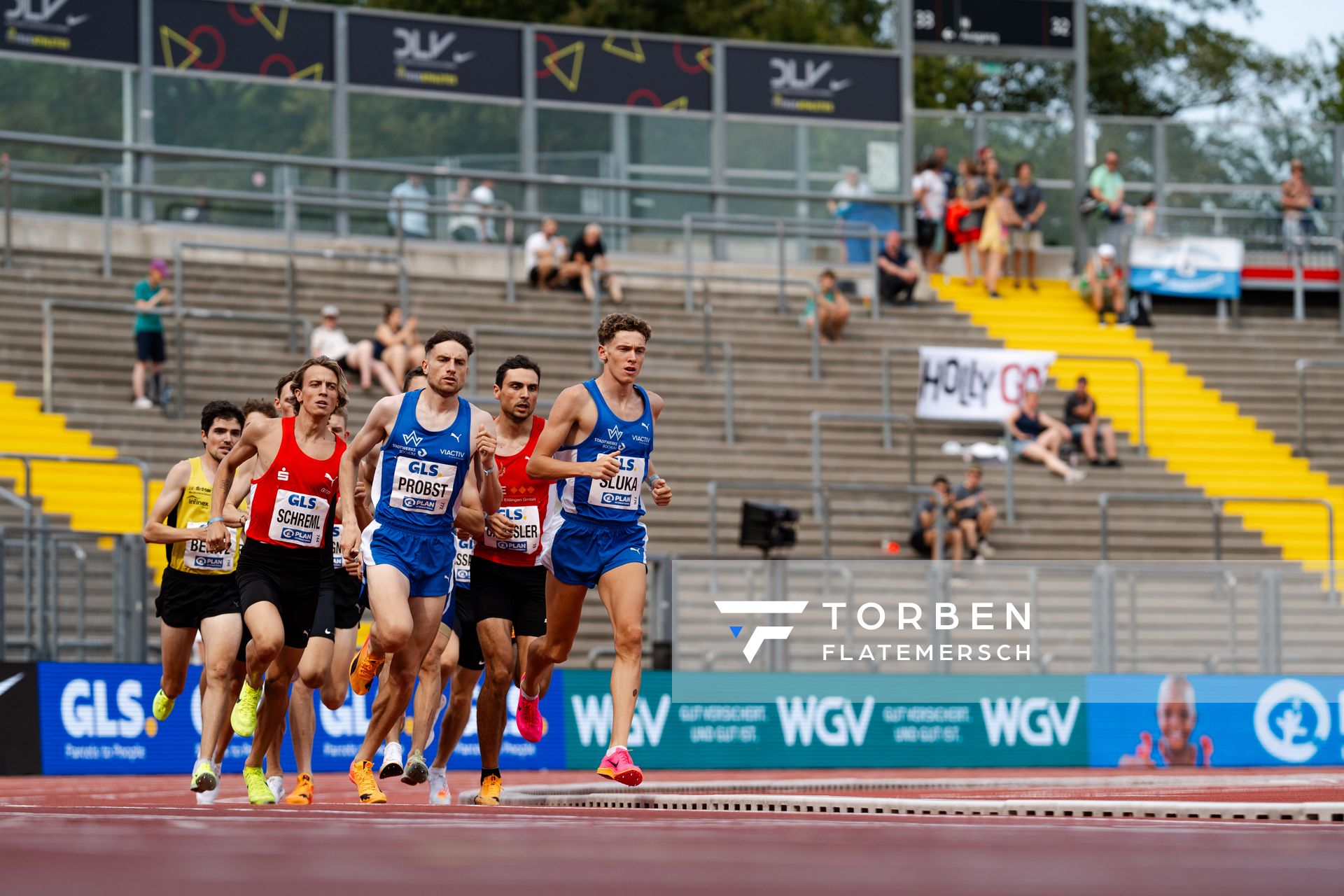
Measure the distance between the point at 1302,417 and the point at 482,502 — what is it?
2166 centimetres

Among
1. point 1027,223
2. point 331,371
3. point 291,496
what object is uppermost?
point 1027,223

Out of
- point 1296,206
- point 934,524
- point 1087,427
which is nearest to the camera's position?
point 934,524

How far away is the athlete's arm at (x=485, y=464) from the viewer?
11922 mm

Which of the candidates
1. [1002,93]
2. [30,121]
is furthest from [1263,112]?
[30,121]

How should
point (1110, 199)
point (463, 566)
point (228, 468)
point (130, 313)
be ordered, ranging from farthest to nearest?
point (1110, 199), point (130, 313), point (463, 566), point (228, 468)

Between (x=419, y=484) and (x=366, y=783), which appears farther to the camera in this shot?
(x=366, y=783)

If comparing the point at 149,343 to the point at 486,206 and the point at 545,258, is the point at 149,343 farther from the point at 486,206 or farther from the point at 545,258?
the point at 486,206

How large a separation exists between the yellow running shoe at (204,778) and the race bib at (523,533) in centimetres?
208

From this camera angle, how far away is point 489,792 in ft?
40.1

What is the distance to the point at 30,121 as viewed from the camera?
1192 inches

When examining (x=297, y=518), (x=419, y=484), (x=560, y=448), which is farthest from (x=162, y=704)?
(x=560, y=448)

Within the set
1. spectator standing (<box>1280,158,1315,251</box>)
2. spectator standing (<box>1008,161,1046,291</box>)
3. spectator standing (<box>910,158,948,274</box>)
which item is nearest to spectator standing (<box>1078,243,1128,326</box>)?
spectator standing (<box>1008,161,1046,291</box>)

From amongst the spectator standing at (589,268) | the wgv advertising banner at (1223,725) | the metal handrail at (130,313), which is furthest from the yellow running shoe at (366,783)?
the spectator standing at (589,268)

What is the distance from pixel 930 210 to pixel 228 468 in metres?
22.8
